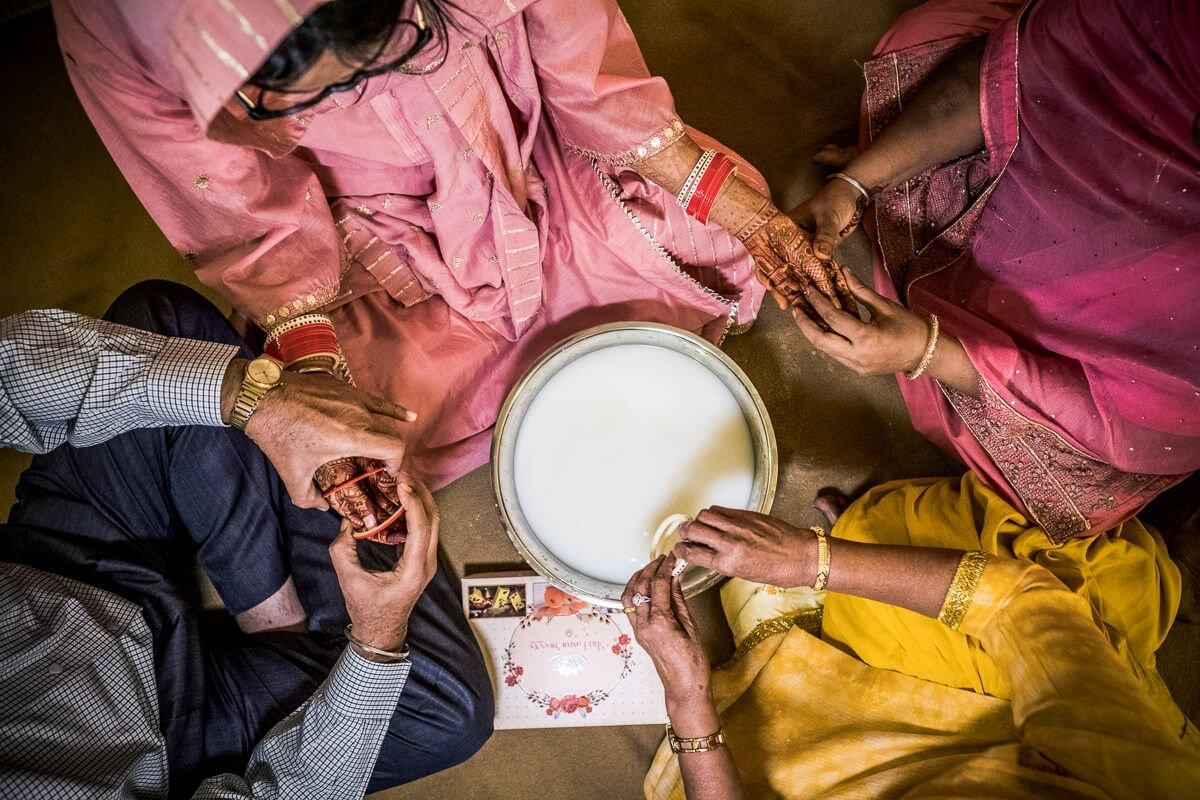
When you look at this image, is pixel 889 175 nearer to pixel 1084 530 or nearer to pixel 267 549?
pixel 1084 530

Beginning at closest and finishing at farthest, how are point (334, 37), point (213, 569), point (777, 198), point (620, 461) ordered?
point (334, 37)
point (620, 461)
point (213, 569)
point (777, 198)

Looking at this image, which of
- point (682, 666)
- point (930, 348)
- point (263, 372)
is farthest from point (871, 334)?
point (263, 372)

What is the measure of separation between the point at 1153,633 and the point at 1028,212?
78 cm

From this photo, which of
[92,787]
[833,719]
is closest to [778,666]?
[833,719]

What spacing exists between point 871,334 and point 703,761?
72 centimetres

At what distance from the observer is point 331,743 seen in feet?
4.18

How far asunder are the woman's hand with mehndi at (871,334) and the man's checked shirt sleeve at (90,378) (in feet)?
3.13

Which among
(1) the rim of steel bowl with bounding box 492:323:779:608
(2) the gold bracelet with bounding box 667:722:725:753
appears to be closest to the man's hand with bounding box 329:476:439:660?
(1) the rim of steel bowl with bounding box 492:323:779:608

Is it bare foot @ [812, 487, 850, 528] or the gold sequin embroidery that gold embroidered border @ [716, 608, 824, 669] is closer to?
bare foot @ [812, 487, 850, 528]

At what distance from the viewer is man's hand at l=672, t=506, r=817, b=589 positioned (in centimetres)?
114

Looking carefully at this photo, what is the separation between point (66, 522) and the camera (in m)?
1.37

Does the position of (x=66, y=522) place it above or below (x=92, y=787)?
above

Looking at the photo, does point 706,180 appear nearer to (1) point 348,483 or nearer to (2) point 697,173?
(2) point 697,173

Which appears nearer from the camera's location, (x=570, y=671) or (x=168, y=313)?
(x=168, y=313)
